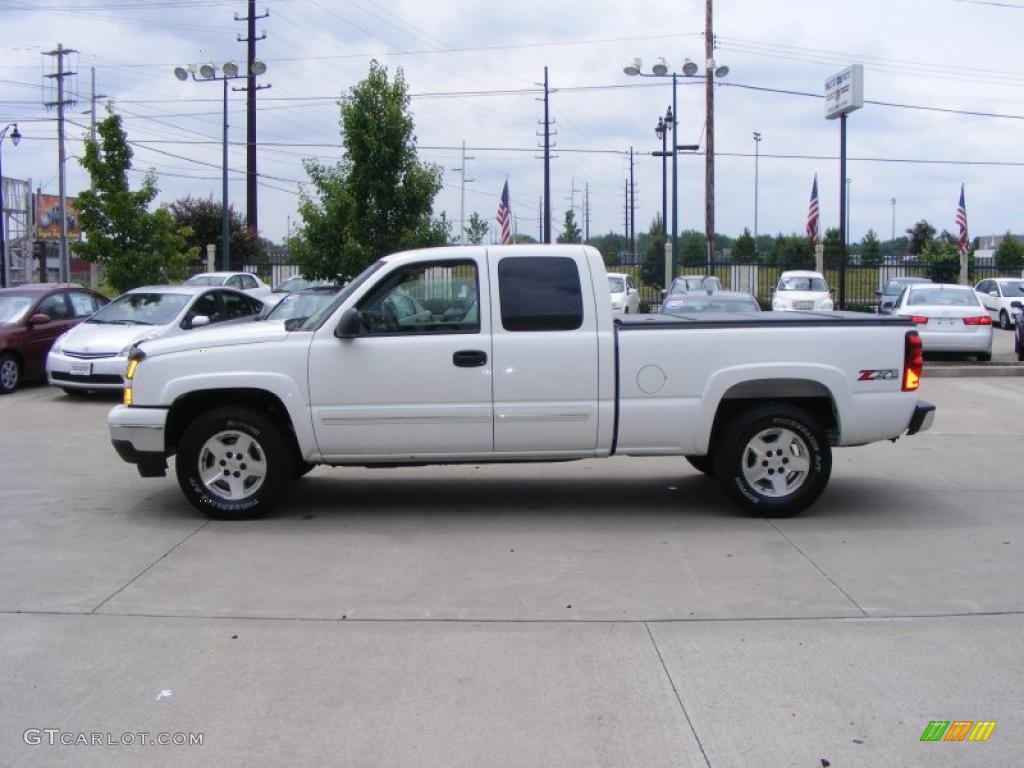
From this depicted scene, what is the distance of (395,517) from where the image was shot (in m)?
8.27

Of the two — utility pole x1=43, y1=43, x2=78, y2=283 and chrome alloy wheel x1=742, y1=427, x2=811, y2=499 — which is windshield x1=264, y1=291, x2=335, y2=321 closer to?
chrome alloy wheel x1=742, y1=427, x2=811, y2=499

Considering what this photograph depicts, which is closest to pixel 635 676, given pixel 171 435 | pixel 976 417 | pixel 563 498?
pixel 563 498

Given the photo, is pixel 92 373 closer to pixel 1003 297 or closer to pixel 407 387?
pixel 407 387

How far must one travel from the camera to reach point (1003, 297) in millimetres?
32281

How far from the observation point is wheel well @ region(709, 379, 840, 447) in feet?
25.9

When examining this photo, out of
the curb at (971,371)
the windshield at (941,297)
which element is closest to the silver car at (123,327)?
the curb at (971,371)

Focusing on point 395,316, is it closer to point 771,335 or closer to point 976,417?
point 771,335

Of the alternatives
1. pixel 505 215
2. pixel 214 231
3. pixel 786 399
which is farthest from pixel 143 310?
pixel 214 231

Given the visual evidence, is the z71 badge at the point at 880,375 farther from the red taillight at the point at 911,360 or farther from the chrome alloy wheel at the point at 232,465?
the chrome alloy wheel at the point at 232,465

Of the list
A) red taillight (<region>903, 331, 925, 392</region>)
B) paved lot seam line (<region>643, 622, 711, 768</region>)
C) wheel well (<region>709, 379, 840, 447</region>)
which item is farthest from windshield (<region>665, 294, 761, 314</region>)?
paved lot seam line (<region>643, 622, 711, 768</region>)

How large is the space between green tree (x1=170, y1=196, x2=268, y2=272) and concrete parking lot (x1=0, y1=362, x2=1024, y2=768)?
3861 centimetres

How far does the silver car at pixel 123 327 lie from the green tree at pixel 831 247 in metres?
35.0

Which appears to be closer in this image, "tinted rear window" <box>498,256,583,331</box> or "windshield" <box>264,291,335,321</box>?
"tinted rear window" <box>498,256,583,331</box>

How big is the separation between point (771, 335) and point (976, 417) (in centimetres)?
693
